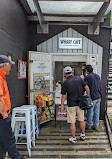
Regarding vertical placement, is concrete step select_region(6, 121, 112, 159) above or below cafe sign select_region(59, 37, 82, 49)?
below

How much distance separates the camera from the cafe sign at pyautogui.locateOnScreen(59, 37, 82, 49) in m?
3.89

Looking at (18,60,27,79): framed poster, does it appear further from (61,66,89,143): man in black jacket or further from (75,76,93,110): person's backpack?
(75,76,93,110): person's backpack

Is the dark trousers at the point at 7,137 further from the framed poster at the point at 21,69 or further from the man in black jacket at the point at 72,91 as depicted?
the framed poster at the point at 21,69

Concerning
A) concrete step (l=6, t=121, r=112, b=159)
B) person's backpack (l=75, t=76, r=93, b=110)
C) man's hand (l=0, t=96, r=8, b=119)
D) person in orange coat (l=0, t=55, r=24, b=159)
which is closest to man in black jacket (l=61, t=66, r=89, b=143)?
person's backpack (l=75, t=76, r=93, b=110)

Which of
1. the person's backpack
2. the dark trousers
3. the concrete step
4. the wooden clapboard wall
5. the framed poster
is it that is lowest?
the concrete step

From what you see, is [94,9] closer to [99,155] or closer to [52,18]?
[52,18]

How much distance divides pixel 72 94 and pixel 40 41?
6.61ft

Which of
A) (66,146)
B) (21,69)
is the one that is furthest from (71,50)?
(66,146)

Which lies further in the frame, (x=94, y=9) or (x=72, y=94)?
(x=94, y=9)

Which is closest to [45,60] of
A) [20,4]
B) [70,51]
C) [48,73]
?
[48,73]

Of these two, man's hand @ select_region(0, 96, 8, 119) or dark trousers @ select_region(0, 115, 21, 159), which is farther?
dark trousers @ select_region(0, 115, 21, 159)

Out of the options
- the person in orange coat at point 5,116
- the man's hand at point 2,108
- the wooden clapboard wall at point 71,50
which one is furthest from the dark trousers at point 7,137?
the wooden clapboard wall at point 71,50

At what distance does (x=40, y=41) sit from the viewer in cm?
392

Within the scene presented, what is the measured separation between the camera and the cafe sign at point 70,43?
12.8 ft
